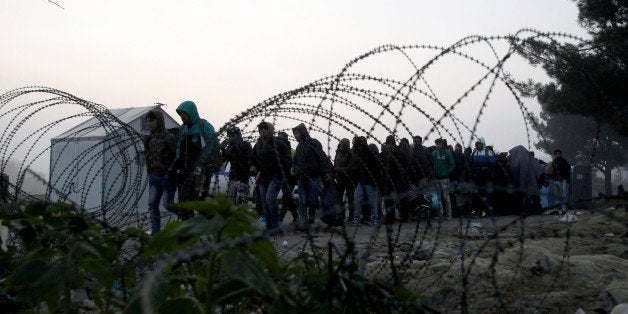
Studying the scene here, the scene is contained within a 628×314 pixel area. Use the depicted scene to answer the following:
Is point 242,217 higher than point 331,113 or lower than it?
lower

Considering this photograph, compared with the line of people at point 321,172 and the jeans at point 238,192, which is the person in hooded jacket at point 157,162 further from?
the jeans at point 238,192

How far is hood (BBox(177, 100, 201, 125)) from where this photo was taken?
5629 millimetres

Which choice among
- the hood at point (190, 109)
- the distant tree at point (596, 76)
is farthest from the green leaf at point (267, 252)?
the distant tree at point (596, 76)

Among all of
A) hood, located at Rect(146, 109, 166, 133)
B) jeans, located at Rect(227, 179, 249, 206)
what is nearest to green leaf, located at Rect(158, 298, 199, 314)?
jeans, located at Rect(227, 179, 249, 206)

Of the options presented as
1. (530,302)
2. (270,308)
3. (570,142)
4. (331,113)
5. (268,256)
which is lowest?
(530,302)

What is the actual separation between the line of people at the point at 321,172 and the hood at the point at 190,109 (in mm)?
11

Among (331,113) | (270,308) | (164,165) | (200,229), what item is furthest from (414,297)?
(164,165)

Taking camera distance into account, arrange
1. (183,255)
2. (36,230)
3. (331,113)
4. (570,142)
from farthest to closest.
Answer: (570,142)
(331,113)
(36,230)
(183,255)

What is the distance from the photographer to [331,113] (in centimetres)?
260

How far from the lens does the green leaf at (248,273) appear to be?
1.35m

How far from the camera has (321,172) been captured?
9305 millimetres

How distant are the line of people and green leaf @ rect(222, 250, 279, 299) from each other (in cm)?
14

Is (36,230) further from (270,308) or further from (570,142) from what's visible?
(570,142)

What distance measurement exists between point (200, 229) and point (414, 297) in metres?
0.60
